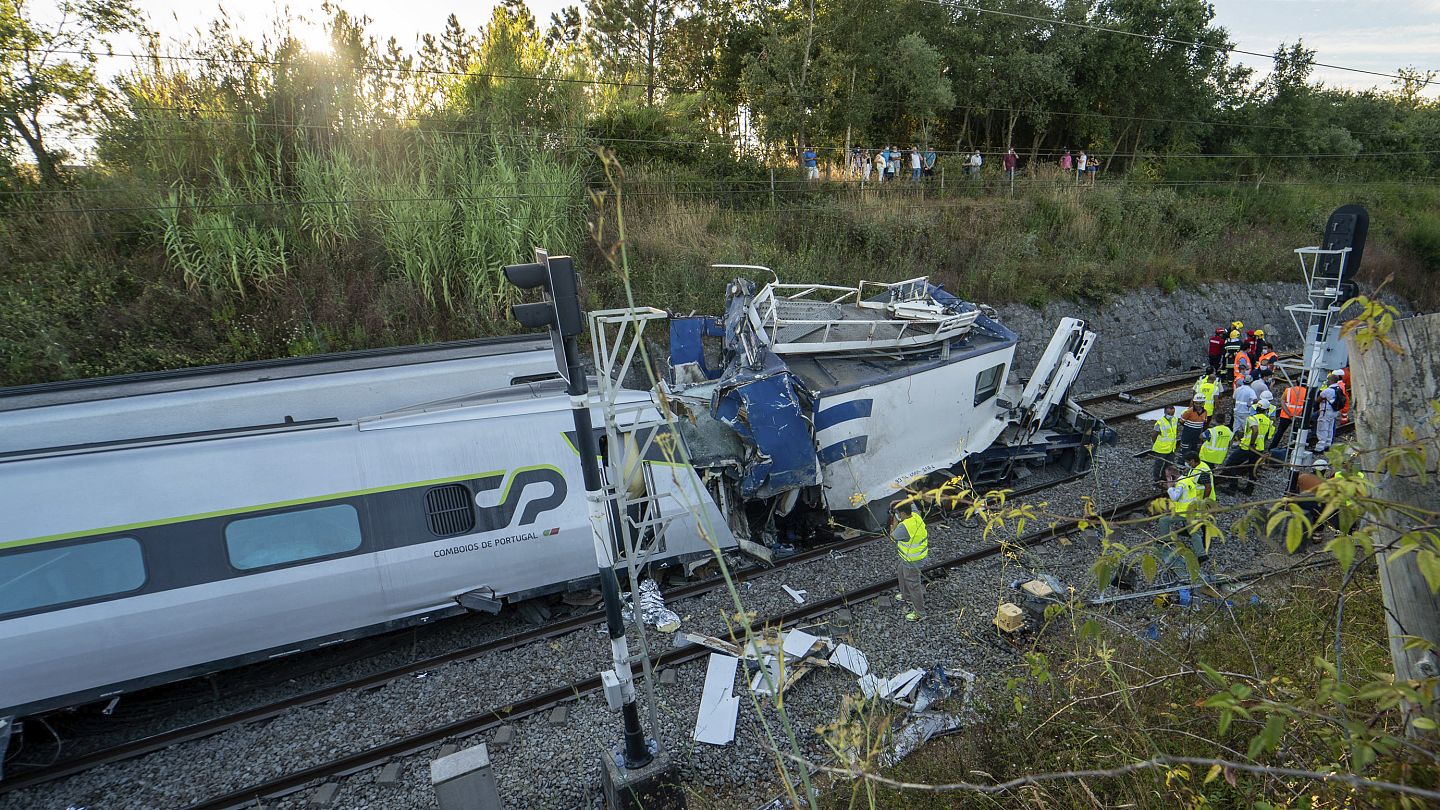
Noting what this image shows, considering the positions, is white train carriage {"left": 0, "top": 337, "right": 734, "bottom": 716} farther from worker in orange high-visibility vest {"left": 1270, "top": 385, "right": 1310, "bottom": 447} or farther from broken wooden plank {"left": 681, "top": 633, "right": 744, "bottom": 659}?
worker in orange high-visibility vest {"left": 1270, "top": 385, "right": 1310, "bottom": 447}

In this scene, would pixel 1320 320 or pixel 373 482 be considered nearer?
pixel 373 482

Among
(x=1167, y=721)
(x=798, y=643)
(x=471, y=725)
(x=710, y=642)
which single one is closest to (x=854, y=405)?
(x=798, y=643)

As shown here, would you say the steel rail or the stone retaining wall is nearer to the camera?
the steel rail

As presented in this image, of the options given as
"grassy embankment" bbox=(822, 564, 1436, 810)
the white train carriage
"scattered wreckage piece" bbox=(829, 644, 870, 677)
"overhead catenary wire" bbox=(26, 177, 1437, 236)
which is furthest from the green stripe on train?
"overhead catenary wire" bbox=(26, 177, 1437, 236)

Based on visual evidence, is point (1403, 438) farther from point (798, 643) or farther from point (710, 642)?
point (710, 642)

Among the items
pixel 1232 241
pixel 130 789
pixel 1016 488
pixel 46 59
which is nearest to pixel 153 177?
pixel 46 59

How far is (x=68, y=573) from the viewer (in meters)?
4.97

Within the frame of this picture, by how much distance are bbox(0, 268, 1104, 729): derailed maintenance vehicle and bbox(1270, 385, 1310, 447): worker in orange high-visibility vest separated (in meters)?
5.16

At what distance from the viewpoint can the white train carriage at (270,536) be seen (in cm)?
493

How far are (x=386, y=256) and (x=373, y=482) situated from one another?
717 cm

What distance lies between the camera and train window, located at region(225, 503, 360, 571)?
5.41 m

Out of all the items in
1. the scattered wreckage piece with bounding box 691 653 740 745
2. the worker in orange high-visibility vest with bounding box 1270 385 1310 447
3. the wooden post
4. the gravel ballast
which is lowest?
the gravel ballast

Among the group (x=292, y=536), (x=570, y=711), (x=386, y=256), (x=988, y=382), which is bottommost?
(x=570, y=711)

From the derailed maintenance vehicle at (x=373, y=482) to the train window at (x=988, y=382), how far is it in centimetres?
53
